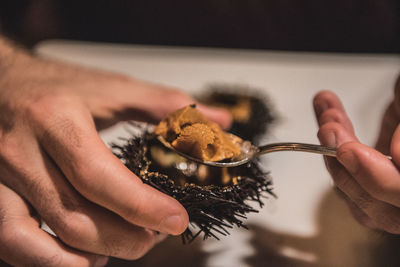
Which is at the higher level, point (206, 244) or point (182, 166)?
point (182, 166)

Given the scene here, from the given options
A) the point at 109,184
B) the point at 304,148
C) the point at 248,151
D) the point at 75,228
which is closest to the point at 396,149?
the point at 304,148

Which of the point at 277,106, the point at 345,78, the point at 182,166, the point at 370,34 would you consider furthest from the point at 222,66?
the point at 182,166

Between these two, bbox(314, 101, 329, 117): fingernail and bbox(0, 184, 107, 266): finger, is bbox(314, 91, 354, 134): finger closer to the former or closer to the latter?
bbox(314, 101, 329, 117): fingernail

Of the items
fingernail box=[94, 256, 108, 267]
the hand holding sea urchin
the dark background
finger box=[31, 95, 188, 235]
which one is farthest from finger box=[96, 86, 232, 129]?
the dark background

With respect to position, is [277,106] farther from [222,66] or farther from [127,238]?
[127,238]

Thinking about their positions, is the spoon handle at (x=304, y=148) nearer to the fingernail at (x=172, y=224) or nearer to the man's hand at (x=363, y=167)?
the man's hand at (x=363, y=167)

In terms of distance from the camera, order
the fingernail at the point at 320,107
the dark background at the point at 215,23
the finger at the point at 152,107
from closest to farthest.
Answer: the fingernail at the point at 320,107, the finger at the point at 152,107, the dark background at the point at 215,23

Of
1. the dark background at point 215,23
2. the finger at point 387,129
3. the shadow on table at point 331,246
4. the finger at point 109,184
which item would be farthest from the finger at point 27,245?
the dark background at point 215,23
